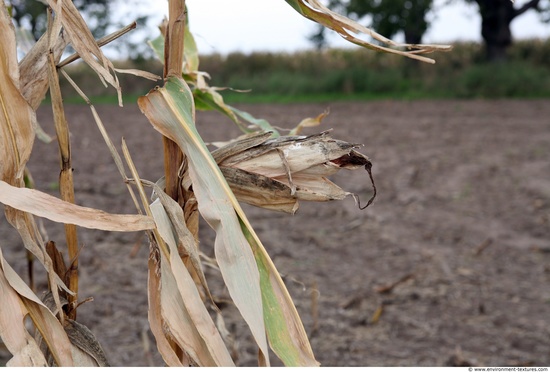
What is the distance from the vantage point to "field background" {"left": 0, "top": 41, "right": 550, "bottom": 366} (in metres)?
1.97

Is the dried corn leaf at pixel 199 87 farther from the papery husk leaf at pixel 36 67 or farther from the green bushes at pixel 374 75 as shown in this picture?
the green bushes at pixel 374 75

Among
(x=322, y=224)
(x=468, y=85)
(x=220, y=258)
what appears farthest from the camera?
(x=468, y=85)

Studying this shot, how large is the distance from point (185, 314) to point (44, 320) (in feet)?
0.55

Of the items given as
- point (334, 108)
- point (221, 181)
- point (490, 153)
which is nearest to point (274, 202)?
point (221, 181)

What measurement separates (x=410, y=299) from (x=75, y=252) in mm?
1777

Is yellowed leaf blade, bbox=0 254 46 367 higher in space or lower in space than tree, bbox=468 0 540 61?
lower

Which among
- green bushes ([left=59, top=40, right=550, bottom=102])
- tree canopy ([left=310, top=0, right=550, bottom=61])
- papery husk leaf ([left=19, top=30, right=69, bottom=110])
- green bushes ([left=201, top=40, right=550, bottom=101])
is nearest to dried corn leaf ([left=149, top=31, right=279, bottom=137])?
papery husk leaf ([left=19, top=30, right=69, bottom=110])

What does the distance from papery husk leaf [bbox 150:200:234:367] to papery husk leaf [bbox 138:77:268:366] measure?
0.05 meters

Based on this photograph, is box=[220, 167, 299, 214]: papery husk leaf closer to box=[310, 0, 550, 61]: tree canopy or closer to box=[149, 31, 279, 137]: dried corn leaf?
box=[149, 31, 279, 137]: dried corn leaf

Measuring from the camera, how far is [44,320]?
0.72 m

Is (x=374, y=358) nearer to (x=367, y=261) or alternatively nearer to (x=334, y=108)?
(x=367, y=261)

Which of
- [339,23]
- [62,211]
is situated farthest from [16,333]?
[339,23]

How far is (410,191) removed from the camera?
419cm

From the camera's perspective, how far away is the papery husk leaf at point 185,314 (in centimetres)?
67
